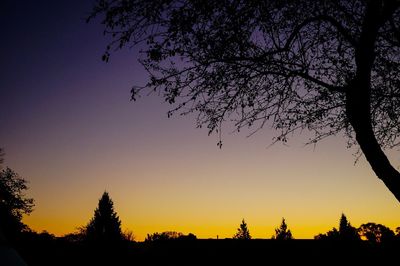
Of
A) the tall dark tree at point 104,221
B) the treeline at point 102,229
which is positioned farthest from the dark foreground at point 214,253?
the tall dark tree at point 104,221

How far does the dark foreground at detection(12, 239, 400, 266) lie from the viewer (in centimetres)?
1038

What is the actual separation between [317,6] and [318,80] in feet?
5.87

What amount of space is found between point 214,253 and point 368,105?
6.40 meters

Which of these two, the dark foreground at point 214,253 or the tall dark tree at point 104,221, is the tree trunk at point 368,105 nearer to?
the dark foreground at point 214,253

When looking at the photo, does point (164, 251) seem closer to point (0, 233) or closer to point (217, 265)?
point (217, 265)

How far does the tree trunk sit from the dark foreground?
154 inches

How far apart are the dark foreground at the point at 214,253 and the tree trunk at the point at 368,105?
3.91m

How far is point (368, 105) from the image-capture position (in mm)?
7609

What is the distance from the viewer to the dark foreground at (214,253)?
1038cm

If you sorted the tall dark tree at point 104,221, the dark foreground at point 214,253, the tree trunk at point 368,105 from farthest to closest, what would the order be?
the tall dark tree at point 104,221 < the dark foreground at point 214,253 < the tree trunk at point 368,105

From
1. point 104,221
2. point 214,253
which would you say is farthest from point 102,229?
point 214,253

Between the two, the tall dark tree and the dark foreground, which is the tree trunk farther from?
the tall dark tree

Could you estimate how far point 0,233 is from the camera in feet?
11.1

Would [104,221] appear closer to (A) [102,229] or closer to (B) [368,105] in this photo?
(A) [102,229]
